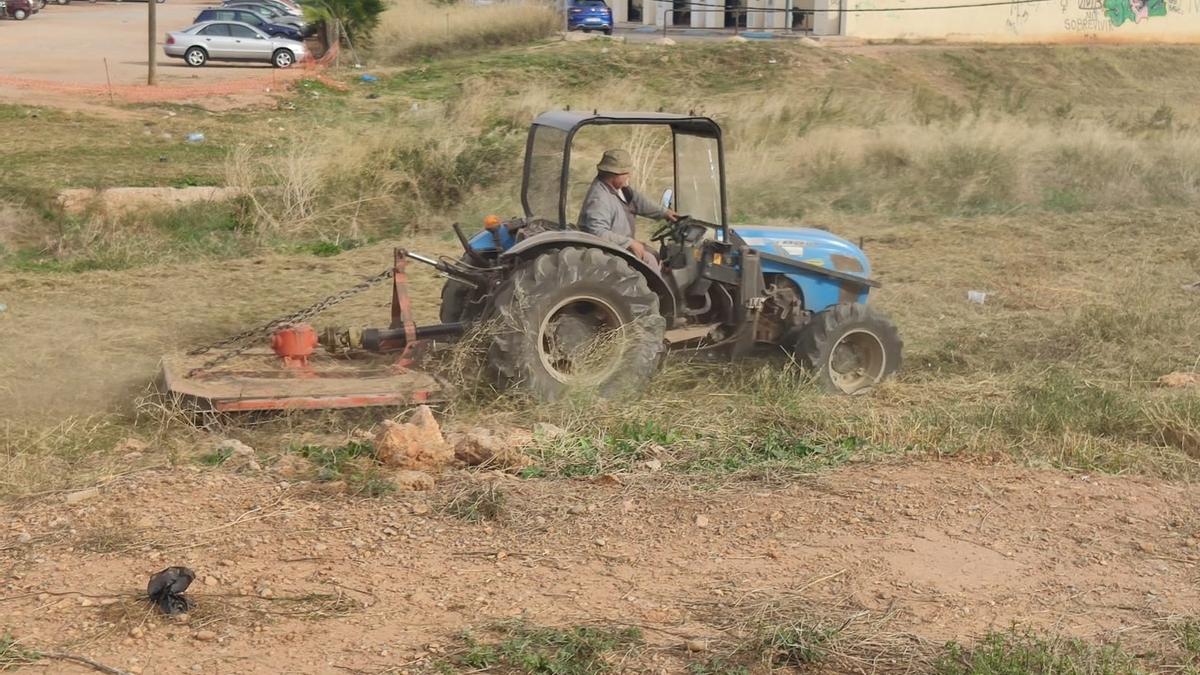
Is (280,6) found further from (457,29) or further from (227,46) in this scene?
(227,46)

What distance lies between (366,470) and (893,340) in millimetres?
3903

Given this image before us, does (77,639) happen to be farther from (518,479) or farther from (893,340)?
(893,340)

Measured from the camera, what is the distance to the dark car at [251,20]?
35719 mm

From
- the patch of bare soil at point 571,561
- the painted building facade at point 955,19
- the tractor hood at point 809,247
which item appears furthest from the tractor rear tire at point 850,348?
the painted building facade at point 955,19

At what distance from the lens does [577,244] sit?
784 centimetres

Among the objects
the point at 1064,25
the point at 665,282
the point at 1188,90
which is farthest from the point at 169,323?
the point at 1064,25

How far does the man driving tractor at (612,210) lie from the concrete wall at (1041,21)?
32.7 m

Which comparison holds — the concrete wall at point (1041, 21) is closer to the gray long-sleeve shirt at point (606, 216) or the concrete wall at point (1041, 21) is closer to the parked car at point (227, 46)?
the parked car at point (227, 46)

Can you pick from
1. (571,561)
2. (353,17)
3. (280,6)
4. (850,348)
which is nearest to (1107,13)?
(353,17)

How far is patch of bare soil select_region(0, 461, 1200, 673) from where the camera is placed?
4680 mm

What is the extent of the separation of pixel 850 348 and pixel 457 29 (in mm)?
29406

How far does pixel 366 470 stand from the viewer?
6.20 meters

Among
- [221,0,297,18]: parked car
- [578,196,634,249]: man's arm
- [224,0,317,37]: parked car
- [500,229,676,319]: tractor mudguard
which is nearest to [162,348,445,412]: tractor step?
[500,229,676,319]: tractor mudguard

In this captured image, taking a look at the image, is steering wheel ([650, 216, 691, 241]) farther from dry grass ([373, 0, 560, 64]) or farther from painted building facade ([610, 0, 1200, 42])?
painted building facade ([610, 0, 1200, 42])
